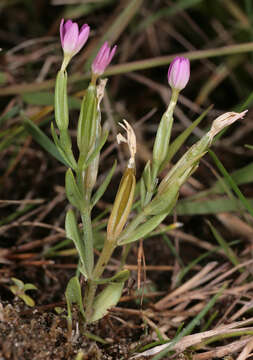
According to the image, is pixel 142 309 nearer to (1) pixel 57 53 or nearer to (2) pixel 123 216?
(2) pixel 123 216

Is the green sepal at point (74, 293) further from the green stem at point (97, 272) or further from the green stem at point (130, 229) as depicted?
the green stem at point (130, 229)

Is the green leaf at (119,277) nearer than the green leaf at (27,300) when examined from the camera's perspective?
Yes

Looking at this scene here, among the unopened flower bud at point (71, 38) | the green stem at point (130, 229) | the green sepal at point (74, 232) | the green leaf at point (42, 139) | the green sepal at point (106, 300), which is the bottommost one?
the green sepal at point (106, 300)

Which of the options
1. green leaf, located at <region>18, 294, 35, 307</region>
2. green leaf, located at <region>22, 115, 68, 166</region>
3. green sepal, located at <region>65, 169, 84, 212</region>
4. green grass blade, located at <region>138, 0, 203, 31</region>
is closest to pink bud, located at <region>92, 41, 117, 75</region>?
green sepal, located at <region>65, 169, 84, 212</region>

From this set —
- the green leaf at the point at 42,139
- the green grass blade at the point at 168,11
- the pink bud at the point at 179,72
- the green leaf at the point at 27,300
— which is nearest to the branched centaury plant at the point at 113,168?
the pink bud at the point at 179,72

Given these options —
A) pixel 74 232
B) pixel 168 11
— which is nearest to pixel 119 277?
pixel 74 232

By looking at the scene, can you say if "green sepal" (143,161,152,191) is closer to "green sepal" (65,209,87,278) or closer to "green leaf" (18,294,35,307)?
"green sepal" (65,209,87,278)
